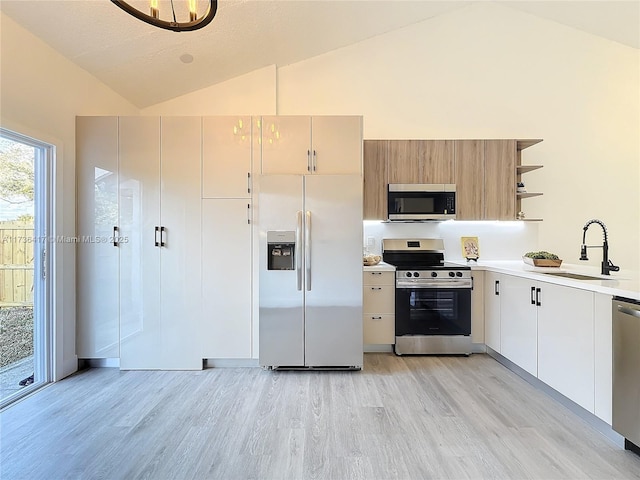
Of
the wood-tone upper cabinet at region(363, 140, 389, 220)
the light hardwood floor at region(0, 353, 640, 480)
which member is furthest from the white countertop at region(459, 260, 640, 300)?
the wood-tone upper cabinet at region(363, 140, 389, 220)

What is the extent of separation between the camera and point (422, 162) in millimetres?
3557

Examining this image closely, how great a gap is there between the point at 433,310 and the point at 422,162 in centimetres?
164

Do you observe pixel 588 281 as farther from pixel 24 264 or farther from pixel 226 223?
pixel 24 264

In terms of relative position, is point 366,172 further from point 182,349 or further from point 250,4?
point 182,349

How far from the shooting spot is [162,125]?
112 inches

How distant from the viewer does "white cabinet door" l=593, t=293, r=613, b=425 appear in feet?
6.02

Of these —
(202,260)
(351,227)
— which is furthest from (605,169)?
(202,260)

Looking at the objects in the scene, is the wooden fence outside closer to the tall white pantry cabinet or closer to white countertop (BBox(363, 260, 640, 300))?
the tall white pantry cabinet

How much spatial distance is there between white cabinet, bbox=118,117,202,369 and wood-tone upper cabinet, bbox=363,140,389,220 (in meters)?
1.78

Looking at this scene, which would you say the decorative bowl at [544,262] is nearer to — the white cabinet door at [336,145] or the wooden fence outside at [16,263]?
the white cabinet door at [336,145]

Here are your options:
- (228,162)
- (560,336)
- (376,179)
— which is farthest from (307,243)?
(560,336)

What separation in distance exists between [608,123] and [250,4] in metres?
4.28

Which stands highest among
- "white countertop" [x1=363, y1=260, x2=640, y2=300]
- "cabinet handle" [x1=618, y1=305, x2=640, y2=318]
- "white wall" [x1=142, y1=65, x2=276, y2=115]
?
"white wall" [x1=142, y1=65, x2=276, y2=115]

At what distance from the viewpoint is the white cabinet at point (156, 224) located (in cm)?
286
